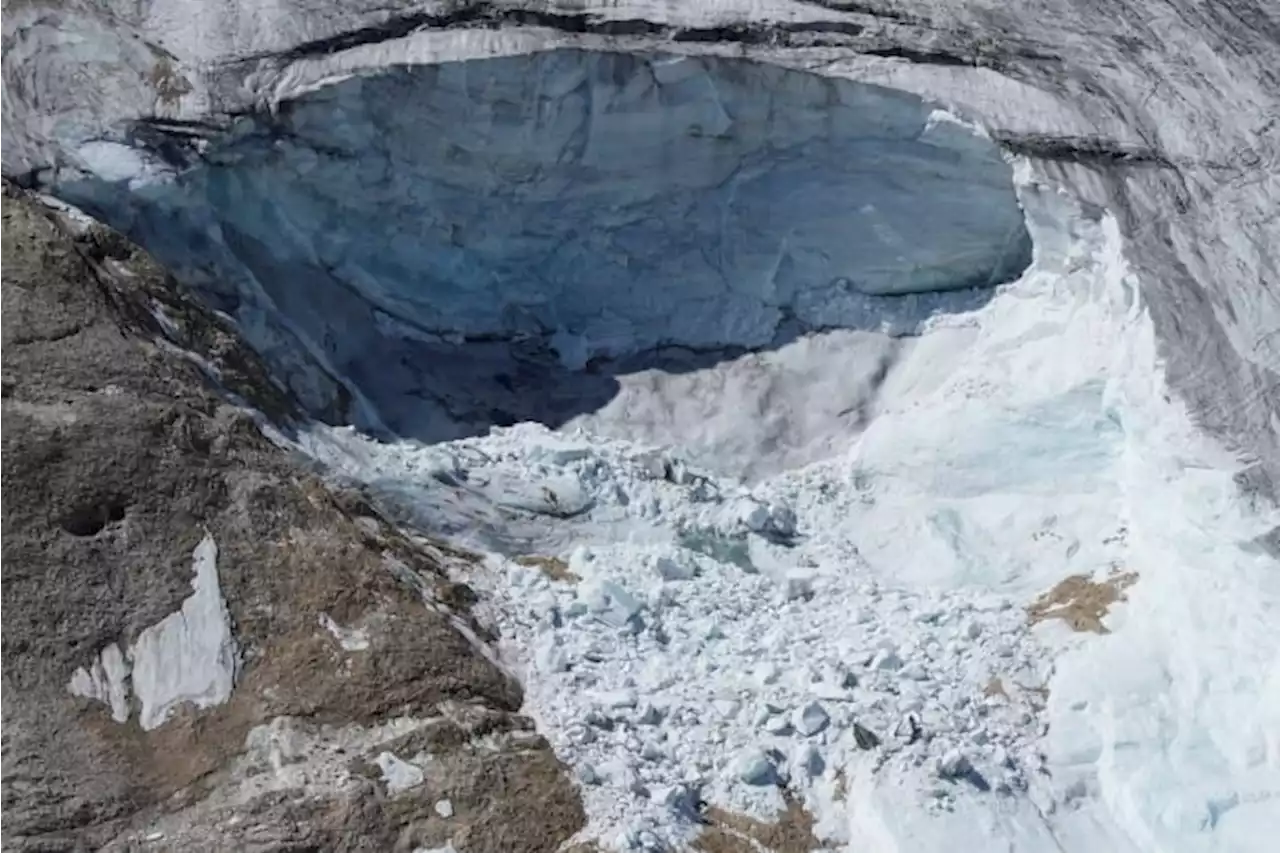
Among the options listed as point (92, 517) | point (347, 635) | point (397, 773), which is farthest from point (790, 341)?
point (92, 517)

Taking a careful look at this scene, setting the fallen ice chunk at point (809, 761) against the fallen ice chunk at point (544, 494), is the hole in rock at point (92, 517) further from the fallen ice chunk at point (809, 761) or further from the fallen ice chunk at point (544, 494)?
the fallen ice chunk at point (809, 761)

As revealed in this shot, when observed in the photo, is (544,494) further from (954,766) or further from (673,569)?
(954,766)

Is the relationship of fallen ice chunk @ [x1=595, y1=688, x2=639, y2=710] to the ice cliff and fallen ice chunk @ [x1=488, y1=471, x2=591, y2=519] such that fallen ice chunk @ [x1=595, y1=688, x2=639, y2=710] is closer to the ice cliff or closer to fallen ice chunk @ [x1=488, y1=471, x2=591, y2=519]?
fallen ice chunk @ [x1=488, y1=471, x2=591, y2=519]

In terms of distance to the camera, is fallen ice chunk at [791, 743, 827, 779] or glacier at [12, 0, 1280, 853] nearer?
fallen ice chunk at [791, 743, 827, 779]

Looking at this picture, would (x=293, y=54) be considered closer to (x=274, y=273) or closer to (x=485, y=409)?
(x=274, y=273)

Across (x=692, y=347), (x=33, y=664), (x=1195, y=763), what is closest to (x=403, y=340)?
(x=692, y=347)

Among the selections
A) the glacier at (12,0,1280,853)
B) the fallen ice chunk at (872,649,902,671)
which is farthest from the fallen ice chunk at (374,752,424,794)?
the fallen ice chunk at (872,649,902,671)
